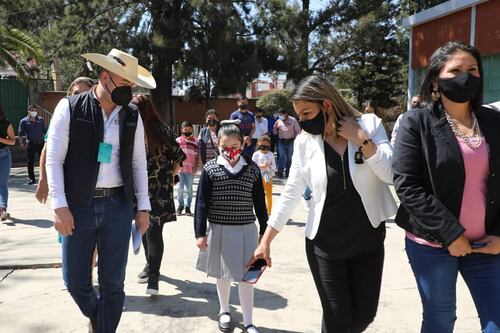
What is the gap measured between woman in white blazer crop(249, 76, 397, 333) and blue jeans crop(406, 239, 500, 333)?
31 cm

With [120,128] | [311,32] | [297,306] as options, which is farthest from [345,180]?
[311,32]

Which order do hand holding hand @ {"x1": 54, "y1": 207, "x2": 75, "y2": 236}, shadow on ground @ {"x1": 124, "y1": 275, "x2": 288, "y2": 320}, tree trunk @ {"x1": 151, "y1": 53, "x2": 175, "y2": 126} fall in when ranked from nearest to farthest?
hand holding hand @ {"x1": 54, "y1": 207, "x2": 75, "y2": 236} < shadow on ground @ {"x1": 124, "y1": 275, "x2": 288, "y2": 320} < tree trunk @ {"x1": 151, "y1": 53, "x2": 175, "y2": 126}

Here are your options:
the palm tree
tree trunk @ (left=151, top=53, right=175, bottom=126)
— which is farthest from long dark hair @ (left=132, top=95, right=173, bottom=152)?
tree trunk @ (left=151, top=53, right=175, bottom=126)

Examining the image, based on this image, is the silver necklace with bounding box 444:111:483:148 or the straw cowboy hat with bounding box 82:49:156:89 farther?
the straw cowboy hat with bounding box 82:49:156:89

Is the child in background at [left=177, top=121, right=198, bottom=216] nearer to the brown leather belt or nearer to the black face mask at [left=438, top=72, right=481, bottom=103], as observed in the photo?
the brown leather belt

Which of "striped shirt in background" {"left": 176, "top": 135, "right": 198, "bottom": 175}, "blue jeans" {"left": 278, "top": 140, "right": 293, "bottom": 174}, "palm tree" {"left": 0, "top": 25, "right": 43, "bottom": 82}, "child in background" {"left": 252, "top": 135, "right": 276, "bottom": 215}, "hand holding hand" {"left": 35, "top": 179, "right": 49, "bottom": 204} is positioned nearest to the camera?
"hand holding hand" {"left": 35, "top": 179, "right": 49, "bottom": 204}

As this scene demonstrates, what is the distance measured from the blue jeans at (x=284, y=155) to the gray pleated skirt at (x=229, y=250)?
338 inches

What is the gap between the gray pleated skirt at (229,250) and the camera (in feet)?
12.5

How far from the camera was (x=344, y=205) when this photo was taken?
9.27 ft

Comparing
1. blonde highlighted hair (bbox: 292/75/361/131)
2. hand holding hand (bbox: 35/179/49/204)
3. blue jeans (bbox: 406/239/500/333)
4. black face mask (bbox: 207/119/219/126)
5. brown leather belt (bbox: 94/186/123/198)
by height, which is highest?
blonde highlighted hair (bbox: 292/75/361/131)

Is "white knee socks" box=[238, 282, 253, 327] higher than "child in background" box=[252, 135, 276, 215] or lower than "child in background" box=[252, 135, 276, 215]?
lower

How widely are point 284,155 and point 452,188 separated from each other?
10.2 m

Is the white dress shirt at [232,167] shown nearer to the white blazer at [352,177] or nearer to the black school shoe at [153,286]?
the white blazer at [352,177]

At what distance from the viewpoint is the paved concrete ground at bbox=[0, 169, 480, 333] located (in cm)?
398
